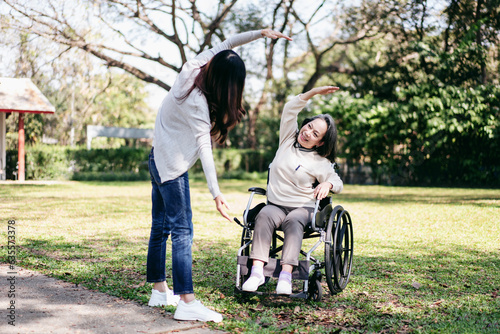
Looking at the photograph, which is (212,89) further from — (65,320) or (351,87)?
(351,87)

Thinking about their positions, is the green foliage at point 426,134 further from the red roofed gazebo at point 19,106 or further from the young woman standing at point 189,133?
the young woman standing at point 189,133

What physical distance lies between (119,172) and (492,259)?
1730cm

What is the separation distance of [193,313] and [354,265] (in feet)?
7.61

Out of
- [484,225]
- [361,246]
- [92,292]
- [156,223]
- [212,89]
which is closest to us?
[212,89]

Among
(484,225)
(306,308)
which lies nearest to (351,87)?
(484,225)

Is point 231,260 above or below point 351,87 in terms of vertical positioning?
below

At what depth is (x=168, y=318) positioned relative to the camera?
3176mm

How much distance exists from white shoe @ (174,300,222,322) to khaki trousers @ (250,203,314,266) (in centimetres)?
55

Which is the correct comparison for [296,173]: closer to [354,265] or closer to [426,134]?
[354,265]

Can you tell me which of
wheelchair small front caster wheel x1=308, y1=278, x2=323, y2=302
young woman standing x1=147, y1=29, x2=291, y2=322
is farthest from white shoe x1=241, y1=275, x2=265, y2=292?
wheelchair small front caster wheel x1=308, y1=278, x2=323, y2=302

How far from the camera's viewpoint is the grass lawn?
Result: 3.29 metres

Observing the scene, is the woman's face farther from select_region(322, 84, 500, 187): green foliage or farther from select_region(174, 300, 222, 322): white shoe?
select_region(322, 84, 500, 187): green foliage

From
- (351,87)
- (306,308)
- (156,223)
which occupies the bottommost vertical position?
(306,308)

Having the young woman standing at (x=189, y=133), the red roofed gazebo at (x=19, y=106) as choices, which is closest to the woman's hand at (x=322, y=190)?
the young woman standing at (x=189, y=133)
